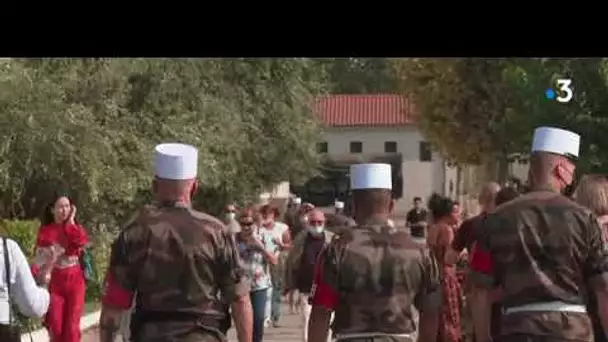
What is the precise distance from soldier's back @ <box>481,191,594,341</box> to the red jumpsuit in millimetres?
7238

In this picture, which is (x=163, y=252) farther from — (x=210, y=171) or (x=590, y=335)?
(x=210, y=171)

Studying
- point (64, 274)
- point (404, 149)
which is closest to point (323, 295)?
point (64, 274)

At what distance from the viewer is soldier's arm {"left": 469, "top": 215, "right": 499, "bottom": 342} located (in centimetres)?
768

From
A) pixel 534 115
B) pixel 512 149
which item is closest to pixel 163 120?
pixel 534 115

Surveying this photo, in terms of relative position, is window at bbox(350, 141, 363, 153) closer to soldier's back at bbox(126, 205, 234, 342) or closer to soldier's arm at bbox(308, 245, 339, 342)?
soldier's arm at bbox(308, 245, 339, 342)

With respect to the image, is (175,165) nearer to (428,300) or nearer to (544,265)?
(428,300)

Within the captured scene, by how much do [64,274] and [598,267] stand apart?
Result: 25.5 ft

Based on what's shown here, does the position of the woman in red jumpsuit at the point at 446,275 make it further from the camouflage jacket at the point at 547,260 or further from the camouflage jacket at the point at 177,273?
the camouflage jacket at the point at 177,273

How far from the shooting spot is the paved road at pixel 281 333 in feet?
63.6

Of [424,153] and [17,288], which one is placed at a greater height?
[17,288]

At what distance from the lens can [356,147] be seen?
4245 inches

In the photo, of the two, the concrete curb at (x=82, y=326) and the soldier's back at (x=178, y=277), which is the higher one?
the soldier's back at (x=178, y=277)

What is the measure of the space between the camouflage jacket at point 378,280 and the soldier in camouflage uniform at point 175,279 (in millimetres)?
496

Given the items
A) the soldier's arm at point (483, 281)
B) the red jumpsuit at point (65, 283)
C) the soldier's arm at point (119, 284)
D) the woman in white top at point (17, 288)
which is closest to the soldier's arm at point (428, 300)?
the soldier's arm at point (483, 281)
